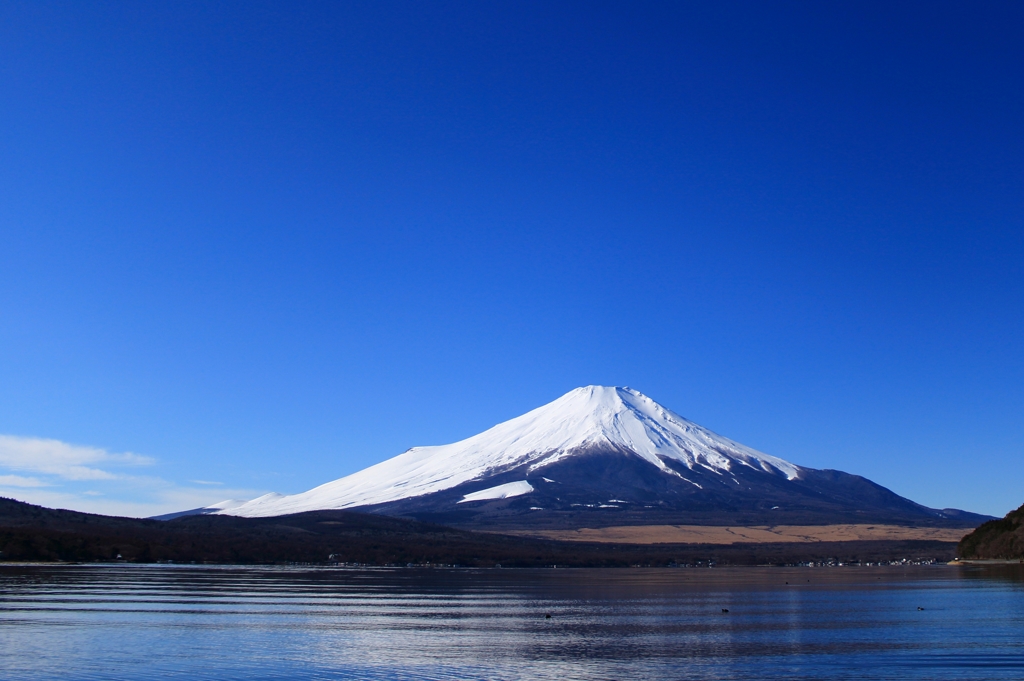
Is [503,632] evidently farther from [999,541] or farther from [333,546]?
[333,546]

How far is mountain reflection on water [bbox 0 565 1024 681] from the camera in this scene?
28.6 meters

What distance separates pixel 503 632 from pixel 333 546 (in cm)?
10091

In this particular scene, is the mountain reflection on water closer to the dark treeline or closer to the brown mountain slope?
the brown mountain slope

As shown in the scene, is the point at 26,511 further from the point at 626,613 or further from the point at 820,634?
the point at 820,634

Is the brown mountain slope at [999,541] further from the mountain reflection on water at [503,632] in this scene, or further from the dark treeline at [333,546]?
the mountain reflection on water at [503,632]

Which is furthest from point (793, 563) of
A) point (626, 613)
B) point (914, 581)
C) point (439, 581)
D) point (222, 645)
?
point (222, 645)

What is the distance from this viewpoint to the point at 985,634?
35.9 m

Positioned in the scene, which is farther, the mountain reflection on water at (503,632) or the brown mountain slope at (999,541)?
the brown mountain slope at (999,541)

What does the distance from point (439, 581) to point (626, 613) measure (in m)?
36.6

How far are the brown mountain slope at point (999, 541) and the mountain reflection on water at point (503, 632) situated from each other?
142 ft

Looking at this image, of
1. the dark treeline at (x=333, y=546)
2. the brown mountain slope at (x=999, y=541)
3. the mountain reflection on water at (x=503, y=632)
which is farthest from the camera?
the dark treeline at (x=333, y=546)

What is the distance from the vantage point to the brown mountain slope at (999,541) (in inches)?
4141

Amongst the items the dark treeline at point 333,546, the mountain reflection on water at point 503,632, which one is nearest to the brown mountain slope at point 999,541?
the dark treeline at point 333,546

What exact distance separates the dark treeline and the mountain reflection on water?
151 ft
